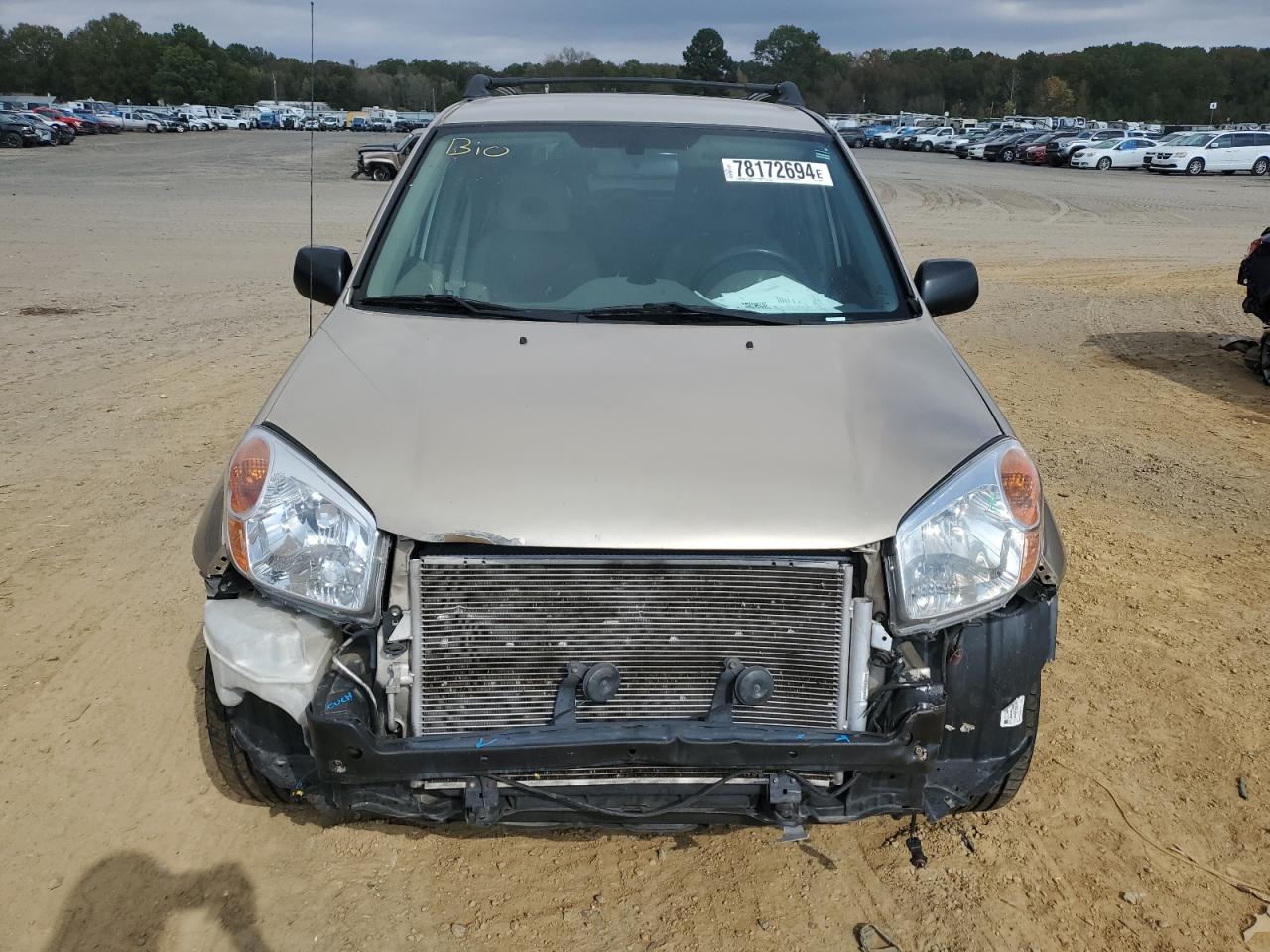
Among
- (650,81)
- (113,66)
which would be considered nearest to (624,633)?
(650,81)

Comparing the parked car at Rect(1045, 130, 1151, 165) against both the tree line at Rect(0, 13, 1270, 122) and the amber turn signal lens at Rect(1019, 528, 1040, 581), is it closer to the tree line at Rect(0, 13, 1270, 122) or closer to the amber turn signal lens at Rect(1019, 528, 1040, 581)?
the amber turn signal lens at Rect(1019, 528, 1040, 581)

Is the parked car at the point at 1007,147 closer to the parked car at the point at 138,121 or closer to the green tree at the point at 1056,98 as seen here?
the parked car at the point at 138,121

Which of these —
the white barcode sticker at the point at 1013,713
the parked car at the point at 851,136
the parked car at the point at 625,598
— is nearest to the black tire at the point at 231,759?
the parked car at the point at 625,598

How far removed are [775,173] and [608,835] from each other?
7.62ft

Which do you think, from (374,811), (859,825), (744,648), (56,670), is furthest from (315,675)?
(56,670)

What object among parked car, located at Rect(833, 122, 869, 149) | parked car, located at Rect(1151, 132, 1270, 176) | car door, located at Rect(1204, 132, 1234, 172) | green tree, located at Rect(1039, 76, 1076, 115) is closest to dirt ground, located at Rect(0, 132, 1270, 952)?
parked car, located at Rect(833, 122, 869, 149)

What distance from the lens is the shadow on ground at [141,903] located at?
2.67 metres

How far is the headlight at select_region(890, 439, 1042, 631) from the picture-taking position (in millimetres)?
2453

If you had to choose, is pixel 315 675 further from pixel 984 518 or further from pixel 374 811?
pixel 984 518

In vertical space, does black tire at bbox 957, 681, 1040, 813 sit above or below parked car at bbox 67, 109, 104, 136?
below

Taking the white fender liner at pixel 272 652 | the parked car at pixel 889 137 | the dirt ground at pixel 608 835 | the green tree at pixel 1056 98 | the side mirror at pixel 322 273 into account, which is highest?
the green tree at pixel 1056 98

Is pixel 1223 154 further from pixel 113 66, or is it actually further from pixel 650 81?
pixel 113 66

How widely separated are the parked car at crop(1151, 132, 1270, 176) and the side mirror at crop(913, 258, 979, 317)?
→ 128 ft

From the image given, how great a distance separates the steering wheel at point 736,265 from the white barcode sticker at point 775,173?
30 centimetres
